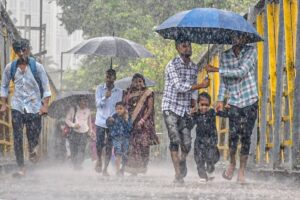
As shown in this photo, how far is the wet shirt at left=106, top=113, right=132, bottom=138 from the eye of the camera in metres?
11.1

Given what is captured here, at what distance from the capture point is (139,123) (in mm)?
11164

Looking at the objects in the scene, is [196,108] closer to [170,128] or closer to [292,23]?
[170,128]

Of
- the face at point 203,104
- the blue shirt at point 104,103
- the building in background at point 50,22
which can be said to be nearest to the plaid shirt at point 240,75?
the face at point 203,104

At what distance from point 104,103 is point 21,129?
2516mm

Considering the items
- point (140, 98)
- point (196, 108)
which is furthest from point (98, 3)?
point (196, 108)

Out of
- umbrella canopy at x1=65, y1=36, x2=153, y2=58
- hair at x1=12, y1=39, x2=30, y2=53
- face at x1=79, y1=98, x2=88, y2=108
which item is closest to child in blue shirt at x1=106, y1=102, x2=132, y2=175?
umbrella canopy at x1=65, y1=36, x2=153, y2=58

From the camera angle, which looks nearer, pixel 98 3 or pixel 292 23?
pixel 292 23

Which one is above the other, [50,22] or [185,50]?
[50,22]

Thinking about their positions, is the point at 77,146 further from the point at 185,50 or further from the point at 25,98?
the point at 185,50

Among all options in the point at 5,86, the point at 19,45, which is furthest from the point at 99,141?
the point at 19,45

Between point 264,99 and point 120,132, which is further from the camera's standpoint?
point 120,132

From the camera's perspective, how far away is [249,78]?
8.34m

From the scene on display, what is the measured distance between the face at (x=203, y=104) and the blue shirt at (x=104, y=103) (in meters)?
2.31

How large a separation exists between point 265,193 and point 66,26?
28.5 meters
